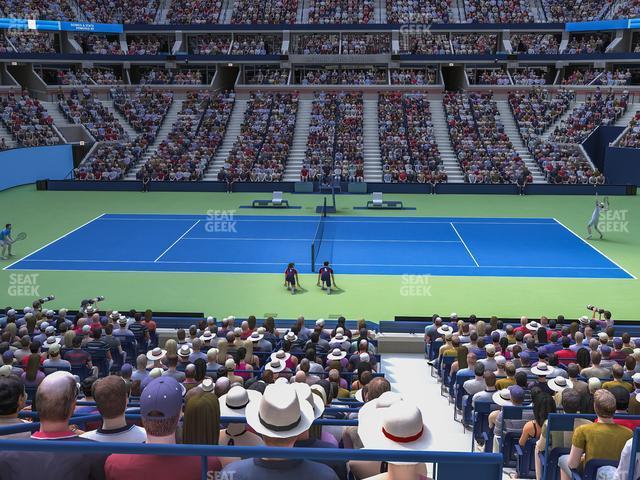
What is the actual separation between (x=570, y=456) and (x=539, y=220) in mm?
31488

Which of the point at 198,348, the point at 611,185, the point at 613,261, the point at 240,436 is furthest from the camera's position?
the point at 611,185

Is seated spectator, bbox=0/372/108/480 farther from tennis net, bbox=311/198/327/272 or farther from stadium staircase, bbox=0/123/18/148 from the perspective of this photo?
stadium staircase, bbox=0/123/18/148

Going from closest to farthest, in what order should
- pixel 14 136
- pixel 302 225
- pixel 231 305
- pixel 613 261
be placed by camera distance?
pixel 231 305 < pixel 613 261 < pixel 302 225 < pixel 14 136

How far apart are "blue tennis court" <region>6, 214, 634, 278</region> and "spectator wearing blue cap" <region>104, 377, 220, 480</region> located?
22.2m

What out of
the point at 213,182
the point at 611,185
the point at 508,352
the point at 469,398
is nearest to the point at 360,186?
the point at 213,182

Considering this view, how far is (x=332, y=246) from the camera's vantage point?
104 ft

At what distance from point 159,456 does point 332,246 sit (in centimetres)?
2716

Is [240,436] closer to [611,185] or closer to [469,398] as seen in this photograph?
[469,398]

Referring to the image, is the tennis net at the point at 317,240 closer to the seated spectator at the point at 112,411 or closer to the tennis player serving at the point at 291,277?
the tennis player serving at the point at 291,277

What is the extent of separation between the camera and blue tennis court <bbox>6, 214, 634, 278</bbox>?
27922 millimetres

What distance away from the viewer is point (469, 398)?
12.4 meters

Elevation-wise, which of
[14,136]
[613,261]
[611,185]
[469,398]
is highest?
[14,136]

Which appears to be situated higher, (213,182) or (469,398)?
(213,182)

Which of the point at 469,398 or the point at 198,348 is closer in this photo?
the point at 469,398
